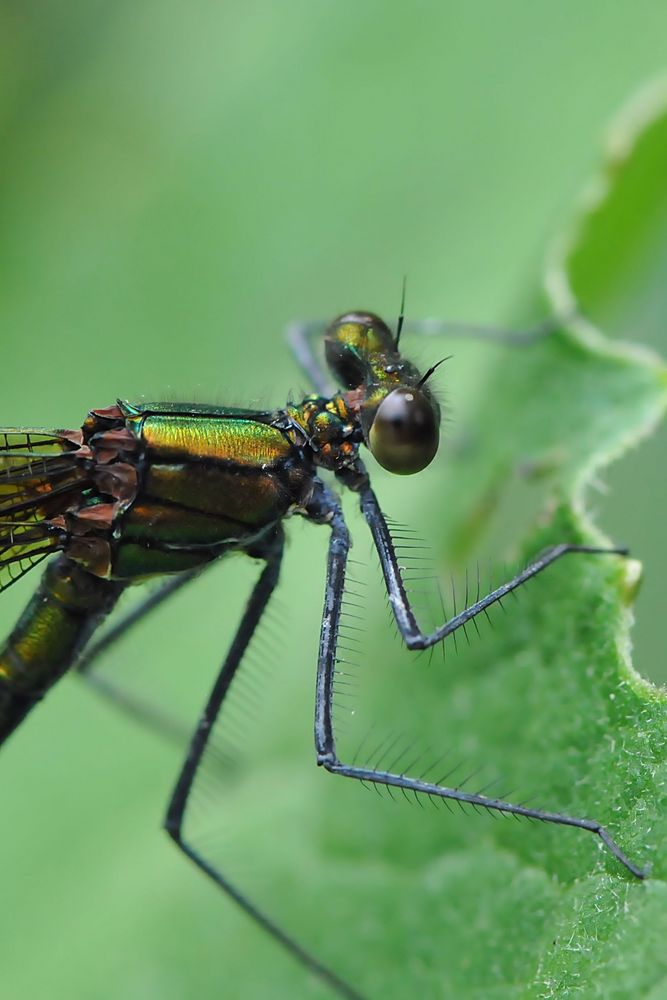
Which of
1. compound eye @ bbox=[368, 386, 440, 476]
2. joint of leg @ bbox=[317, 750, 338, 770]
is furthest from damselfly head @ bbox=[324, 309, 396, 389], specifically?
joint of leg @ bbox=[317, 750, 338, 770]

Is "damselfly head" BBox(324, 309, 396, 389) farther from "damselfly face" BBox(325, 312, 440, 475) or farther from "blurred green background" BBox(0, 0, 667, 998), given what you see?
"blurred green background" BBox(0, 0, 667, 998)

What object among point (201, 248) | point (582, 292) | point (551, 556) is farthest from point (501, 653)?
point (201, 248)

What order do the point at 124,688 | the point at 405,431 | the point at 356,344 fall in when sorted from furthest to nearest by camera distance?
the point at 124,688, the point at 356,344, the point at 405,431

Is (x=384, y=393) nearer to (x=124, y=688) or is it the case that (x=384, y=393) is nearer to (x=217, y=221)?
(x=124, y=688)

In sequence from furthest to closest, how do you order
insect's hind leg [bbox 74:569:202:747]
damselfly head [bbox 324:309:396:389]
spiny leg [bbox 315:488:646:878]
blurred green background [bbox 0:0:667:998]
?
insect's hind leg [bbox 74:569:202:747], blurred green background [bbox 0:0:667:998], damselfly head [bbox 324:309:396:389], spiny leg [bbox 315:488:646:878]

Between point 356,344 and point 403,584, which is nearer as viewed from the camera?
point 403,584

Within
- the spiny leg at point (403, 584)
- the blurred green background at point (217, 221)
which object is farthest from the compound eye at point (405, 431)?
the blurred green background at point (217, 221)

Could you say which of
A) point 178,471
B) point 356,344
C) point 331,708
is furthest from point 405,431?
point 331,708
